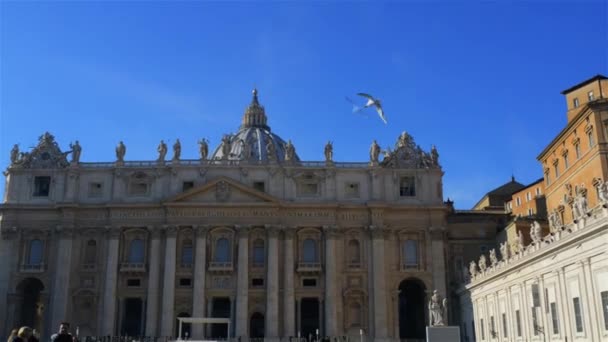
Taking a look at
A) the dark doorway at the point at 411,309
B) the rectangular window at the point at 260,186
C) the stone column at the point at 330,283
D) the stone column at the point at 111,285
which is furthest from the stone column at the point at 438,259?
the stone column at the point at 111,285

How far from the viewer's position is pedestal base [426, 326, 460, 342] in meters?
35.4

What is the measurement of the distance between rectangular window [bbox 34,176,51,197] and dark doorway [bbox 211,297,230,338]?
19.0 meters

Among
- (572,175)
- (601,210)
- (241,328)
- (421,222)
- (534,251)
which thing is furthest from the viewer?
(421,222)

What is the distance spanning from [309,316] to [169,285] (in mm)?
13256

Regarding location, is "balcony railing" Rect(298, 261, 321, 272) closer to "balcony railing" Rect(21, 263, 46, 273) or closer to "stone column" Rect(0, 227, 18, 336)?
"balcony railing" Rect(21, 263, 46, 273)

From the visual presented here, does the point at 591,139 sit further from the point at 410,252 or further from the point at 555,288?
the point at 410,252

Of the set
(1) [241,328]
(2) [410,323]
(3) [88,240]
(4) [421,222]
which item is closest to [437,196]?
(4) [421,222]

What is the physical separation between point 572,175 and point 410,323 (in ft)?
74.9

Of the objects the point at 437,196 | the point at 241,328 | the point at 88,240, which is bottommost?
the point at 241,328

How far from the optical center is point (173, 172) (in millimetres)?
63062

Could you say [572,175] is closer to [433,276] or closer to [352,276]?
[433,276]

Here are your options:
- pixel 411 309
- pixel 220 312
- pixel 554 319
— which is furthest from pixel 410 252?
pixel 554 319

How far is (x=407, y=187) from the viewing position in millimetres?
64438

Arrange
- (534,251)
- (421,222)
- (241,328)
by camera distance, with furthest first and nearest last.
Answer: (421,222) < (241,328) < (534,251)
